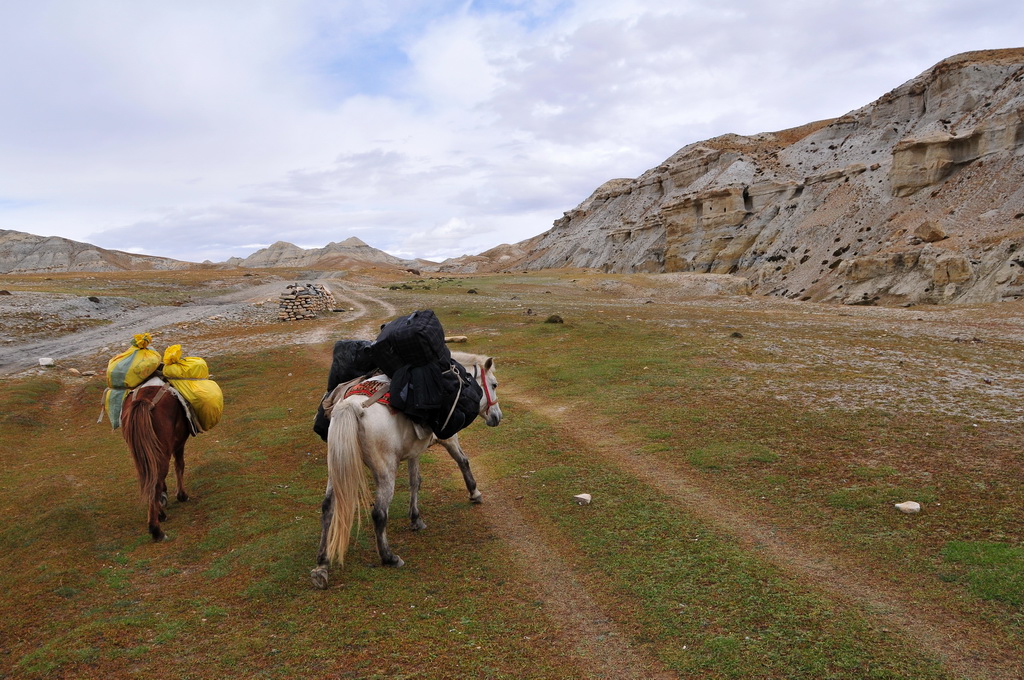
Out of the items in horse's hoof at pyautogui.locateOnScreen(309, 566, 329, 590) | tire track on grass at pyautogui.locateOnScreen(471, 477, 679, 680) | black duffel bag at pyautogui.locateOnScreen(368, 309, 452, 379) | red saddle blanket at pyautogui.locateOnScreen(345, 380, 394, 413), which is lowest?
tire track on grass at pyautogui.locateOnScreen(471, 477, 679, 680)

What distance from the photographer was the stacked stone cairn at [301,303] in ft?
118

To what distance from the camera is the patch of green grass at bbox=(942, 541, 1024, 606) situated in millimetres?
5703

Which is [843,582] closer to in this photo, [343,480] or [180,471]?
[343,480]

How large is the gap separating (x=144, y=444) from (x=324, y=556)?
3.83 metres

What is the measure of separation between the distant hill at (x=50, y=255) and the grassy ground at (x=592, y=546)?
175757 millimetres

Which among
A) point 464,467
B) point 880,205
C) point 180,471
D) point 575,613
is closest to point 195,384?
point 180,471

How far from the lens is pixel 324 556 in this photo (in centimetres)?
672

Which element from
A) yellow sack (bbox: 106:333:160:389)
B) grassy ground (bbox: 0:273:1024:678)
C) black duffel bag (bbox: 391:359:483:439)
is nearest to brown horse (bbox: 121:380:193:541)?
yellow sack (bbox: 106:333:160:389)

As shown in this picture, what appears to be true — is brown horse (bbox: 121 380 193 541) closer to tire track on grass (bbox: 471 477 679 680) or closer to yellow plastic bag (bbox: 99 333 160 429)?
yellow plastic bag (bbox: 99 333 160 429)

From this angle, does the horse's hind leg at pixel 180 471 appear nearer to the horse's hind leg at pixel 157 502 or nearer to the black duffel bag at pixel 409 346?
the horse's hind leg at pixel 157 502

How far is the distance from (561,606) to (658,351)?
1411cm

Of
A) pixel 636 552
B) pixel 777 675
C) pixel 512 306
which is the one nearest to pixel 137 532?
pixel 636 552

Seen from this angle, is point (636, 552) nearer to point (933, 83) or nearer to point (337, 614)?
point (337, 614)

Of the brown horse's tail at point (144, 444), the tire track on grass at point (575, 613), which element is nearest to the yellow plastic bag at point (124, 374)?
the brown horse's tail at point (144, 444)
